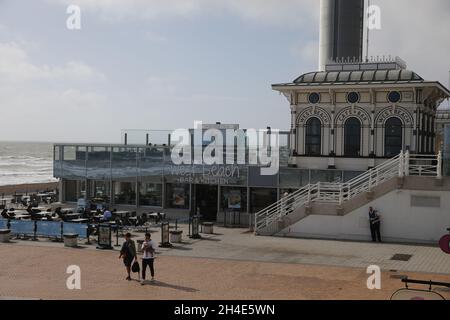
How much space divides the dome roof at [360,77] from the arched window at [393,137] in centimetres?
204

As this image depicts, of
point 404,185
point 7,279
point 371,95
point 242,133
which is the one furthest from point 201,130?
point 7,279

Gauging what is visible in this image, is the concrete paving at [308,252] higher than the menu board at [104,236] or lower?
lower

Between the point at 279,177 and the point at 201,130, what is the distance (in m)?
5.48

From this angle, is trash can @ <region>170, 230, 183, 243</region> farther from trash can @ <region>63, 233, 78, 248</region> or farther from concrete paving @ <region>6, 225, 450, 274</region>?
trash can @ <region>63, 233, 78, 248</region>

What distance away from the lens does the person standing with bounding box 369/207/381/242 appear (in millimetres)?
24750

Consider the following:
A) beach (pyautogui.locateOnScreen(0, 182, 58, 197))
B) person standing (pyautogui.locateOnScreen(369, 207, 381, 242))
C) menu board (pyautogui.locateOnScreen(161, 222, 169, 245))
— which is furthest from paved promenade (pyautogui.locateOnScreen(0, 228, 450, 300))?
beach (pyautogui.locateOnScreen(0, 182, 58, 197))

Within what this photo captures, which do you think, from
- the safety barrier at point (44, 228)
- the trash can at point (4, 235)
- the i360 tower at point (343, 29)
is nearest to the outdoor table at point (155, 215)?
the safety barrier at point (44, 228)

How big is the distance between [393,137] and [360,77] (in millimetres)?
3467

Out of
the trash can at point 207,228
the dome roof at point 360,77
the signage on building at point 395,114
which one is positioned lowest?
the trash can at point 207,228

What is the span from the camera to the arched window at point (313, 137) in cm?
3145

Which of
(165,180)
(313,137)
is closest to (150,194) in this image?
(165,180)

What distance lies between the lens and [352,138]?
1208 inches

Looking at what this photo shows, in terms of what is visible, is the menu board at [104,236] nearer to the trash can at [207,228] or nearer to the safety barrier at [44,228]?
the safety barrier at [44,228]

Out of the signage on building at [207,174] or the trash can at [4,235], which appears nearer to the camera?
the trash can at [4,235]
